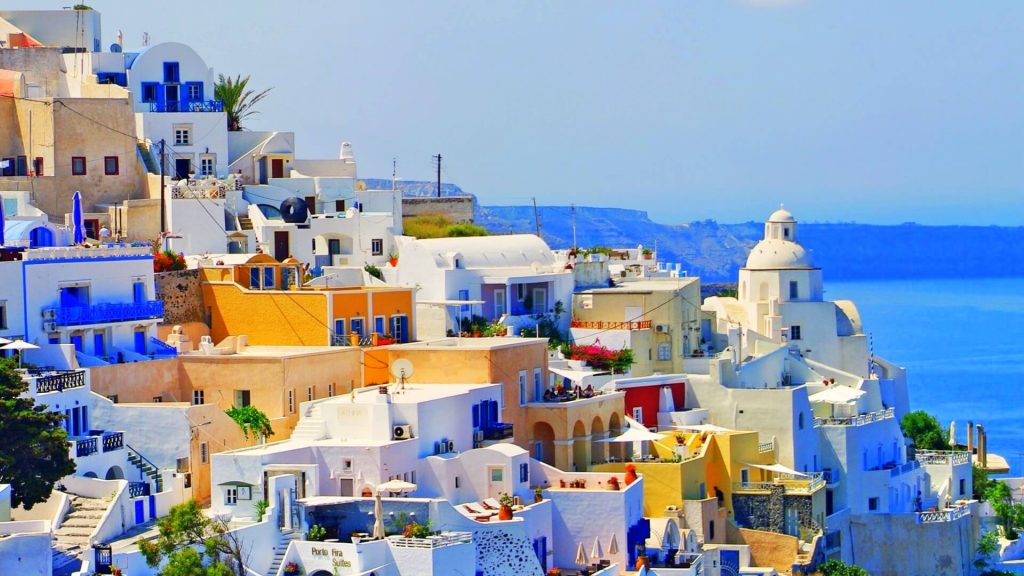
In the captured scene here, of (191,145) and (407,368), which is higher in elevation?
(191,145)

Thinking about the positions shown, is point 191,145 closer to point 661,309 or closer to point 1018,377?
point 661,309

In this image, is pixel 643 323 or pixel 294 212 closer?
pixel 643 323

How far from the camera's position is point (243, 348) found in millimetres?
52969

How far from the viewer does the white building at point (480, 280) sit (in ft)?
197

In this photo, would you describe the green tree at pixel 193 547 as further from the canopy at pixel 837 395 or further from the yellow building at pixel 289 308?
the canopy at pixel 837 395

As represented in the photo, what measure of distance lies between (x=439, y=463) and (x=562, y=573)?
3.60 m

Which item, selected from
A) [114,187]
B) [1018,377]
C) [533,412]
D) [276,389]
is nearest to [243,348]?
[276,389]

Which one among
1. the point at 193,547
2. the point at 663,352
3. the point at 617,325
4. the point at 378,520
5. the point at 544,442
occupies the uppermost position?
the point at 617,325

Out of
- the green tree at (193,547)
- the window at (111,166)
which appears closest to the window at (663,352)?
the window at (111,166)

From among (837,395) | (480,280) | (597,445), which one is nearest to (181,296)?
(480,280)

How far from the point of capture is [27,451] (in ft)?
136

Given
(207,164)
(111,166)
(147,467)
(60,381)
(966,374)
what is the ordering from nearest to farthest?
(60,381), (147,467), (111,166), (207,164), (966,374)

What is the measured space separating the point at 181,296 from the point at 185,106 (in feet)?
43.1

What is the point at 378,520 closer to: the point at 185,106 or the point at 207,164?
the point at 207,164
